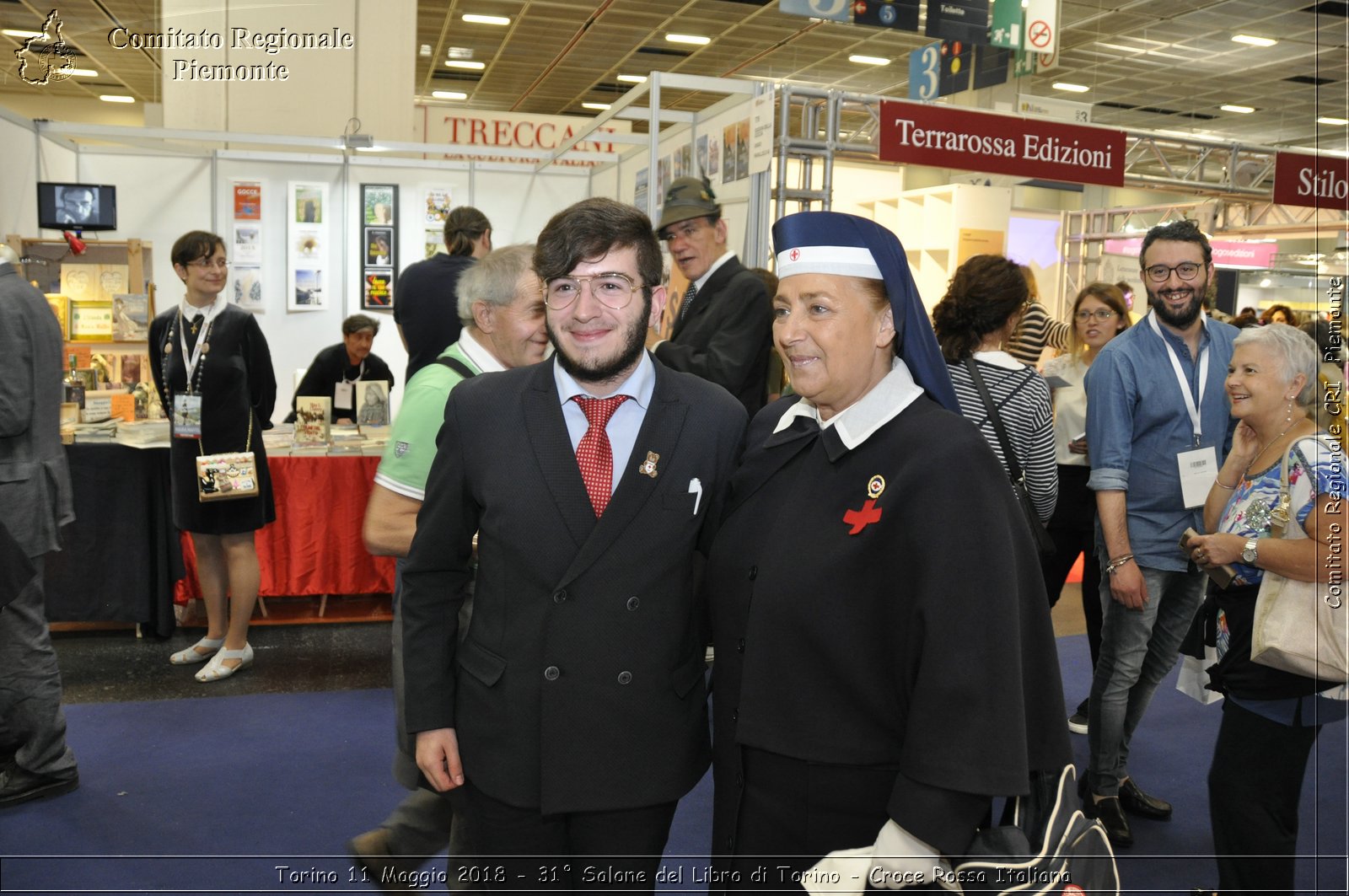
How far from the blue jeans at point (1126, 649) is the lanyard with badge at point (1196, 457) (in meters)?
0.25

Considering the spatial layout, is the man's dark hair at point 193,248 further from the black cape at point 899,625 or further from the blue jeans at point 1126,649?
the blue jeans at point 1126,649

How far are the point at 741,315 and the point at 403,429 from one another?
5.53 feet

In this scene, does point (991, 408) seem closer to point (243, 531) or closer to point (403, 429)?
point (403, 429)

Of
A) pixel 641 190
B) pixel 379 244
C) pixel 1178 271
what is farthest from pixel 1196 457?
pixel 379 244

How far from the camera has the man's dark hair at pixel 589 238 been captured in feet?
5.26

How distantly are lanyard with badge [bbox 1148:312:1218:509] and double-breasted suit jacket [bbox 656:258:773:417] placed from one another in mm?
1267

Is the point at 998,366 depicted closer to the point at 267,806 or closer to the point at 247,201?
the point at 267,806

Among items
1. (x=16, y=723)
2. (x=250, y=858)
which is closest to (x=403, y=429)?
(x=250, y=858)

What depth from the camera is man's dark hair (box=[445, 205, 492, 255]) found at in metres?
4.54

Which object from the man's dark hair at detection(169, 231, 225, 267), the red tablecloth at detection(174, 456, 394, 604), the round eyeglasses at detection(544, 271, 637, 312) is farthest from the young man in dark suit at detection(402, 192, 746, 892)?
the red tablecloth at detection(174, 456, 394, 604)

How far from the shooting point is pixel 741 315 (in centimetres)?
355

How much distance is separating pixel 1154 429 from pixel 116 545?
168 inches

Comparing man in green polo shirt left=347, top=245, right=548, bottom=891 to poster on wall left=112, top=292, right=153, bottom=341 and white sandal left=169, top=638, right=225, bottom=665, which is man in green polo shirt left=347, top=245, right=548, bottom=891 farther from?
poster on wall left=112, top=292, right=153, bottom=341

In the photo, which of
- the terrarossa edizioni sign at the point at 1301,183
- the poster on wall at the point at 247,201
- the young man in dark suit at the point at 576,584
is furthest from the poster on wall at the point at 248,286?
the terrarossa edizioni sign at the point at 1301,183
